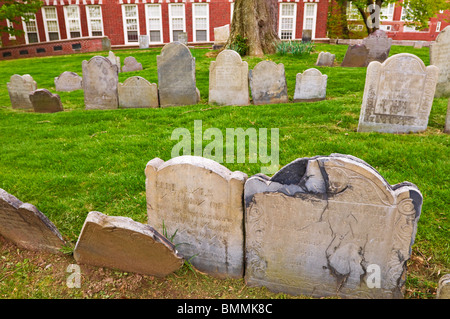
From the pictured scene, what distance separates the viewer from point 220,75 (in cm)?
819

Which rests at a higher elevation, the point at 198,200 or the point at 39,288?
the point at 198,200

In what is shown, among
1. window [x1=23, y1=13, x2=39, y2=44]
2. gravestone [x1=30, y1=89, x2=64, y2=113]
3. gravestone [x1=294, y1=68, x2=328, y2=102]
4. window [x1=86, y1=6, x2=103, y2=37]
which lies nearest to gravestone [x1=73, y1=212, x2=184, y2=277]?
gravestone [x1=294, y1=68, x2=328, y2=102]

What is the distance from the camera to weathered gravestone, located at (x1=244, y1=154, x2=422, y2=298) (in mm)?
2406

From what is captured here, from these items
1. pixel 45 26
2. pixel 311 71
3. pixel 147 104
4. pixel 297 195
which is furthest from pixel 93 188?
pixel 45 26

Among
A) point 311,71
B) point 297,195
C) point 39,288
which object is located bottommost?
point 39,288

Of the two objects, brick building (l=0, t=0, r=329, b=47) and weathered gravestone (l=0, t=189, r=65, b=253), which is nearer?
weathered gravestone (l=0, t=189, r=65, b=253)

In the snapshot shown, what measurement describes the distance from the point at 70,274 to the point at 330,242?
2355mm

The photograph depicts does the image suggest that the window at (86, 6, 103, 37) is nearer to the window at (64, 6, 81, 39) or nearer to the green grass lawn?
the window at (64, 6, 81, 39)

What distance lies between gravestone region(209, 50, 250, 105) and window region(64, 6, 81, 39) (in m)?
22.0

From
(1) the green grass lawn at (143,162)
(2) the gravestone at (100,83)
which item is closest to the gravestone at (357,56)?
(1) the green grass lawn at (143,162)

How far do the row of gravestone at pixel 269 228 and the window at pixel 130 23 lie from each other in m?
25.3

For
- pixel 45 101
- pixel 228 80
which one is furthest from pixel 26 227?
pixel 45 101

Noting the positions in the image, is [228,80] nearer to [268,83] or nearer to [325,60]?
[268,83]

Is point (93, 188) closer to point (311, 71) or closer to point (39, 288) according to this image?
point (39, 288)
